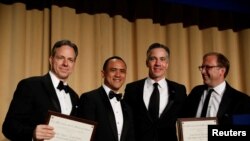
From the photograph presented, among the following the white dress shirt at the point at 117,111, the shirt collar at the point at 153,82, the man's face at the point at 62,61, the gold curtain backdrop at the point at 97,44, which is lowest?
the white dress shirt at the point at 117,111

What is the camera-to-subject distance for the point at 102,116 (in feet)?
9.14

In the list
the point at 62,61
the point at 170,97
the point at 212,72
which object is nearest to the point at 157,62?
the point at 170,97

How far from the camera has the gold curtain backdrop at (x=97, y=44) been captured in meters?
3.75

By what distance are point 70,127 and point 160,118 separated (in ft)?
2.48

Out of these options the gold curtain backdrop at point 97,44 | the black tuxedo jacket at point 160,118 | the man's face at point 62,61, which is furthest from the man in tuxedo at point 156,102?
the gold curtain backdrop at point 97,44

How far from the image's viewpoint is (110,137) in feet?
9.05

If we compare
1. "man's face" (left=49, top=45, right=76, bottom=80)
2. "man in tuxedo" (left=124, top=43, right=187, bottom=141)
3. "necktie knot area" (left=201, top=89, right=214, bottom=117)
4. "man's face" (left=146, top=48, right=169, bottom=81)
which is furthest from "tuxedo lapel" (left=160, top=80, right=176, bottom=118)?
"man's face" (left=49, top=45, right=76, bottom=80)

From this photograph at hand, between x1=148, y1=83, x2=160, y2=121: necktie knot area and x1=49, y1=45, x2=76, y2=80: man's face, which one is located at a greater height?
x1=49, y1=45, x2=76, y2=80: man's face

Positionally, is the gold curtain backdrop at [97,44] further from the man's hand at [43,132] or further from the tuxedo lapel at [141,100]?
the man's hand at [43,132]

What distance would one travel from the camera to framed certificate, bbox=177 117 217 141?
276cm

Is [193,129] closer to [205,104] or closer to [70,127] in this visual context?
[205,104]

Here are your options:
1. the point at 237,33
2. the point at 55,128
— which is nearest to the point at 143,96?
the point at 55,128

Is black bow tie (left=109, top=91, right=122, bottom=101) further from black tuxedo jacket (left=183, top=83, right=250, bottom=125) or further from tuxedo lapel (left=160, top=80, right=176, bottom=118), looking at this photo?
black tuxedo jacket (left=183, top=83, right=250, bottom=125)

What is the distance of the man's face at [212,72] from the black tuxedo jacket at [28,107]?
1177 mm
